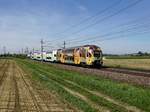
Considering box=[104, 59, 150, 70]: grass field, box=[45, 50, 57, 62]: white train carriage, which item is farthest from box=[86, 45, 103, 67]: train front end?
box=[45, 50, 57, 62]: white train carriage

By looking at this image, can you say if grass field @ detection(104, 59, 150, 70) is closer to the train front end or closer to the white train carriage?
the train front end

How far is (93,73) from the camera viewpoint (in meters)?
35.6

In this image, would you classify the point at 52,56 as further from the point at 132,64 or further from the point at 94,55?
the point at 94,55

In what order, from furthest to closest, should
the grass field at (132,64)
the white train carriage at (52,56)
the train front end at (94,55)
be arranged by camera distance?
1. the white train carriage at (52,56)
2. the grass field at (132,64)
3. the train front end at (94,55)

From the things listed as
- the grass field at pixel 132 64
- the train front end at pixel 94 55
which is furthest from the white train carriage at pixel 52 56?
the train front end at pixel 94 55

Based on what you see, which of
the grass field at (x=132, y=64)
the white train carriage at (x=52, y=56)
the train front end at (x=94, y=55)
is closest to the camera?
the train front end at (x=94, y=55)

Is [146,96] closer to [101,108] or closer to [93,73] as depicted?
[101,108]

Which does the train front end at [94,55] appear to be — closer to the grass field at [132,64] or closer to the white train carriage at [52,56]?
the grass field at [132,64]

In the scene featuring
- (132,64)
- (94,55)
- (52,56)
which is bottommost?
(132,64)

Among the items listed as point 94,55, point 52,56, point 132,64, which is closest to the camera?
point 94,55

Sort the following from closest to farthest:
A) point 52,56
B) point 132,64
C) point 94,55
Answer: point 94,55, point 132,64, point 52,56

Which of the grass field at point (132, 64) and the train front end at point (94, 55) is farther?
the grass field at point (132, 64)

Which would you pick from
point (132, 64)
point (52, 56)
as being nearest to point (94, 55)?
point (132, 64)

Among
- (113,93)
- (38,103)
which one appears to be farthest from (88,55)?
(38,103)
